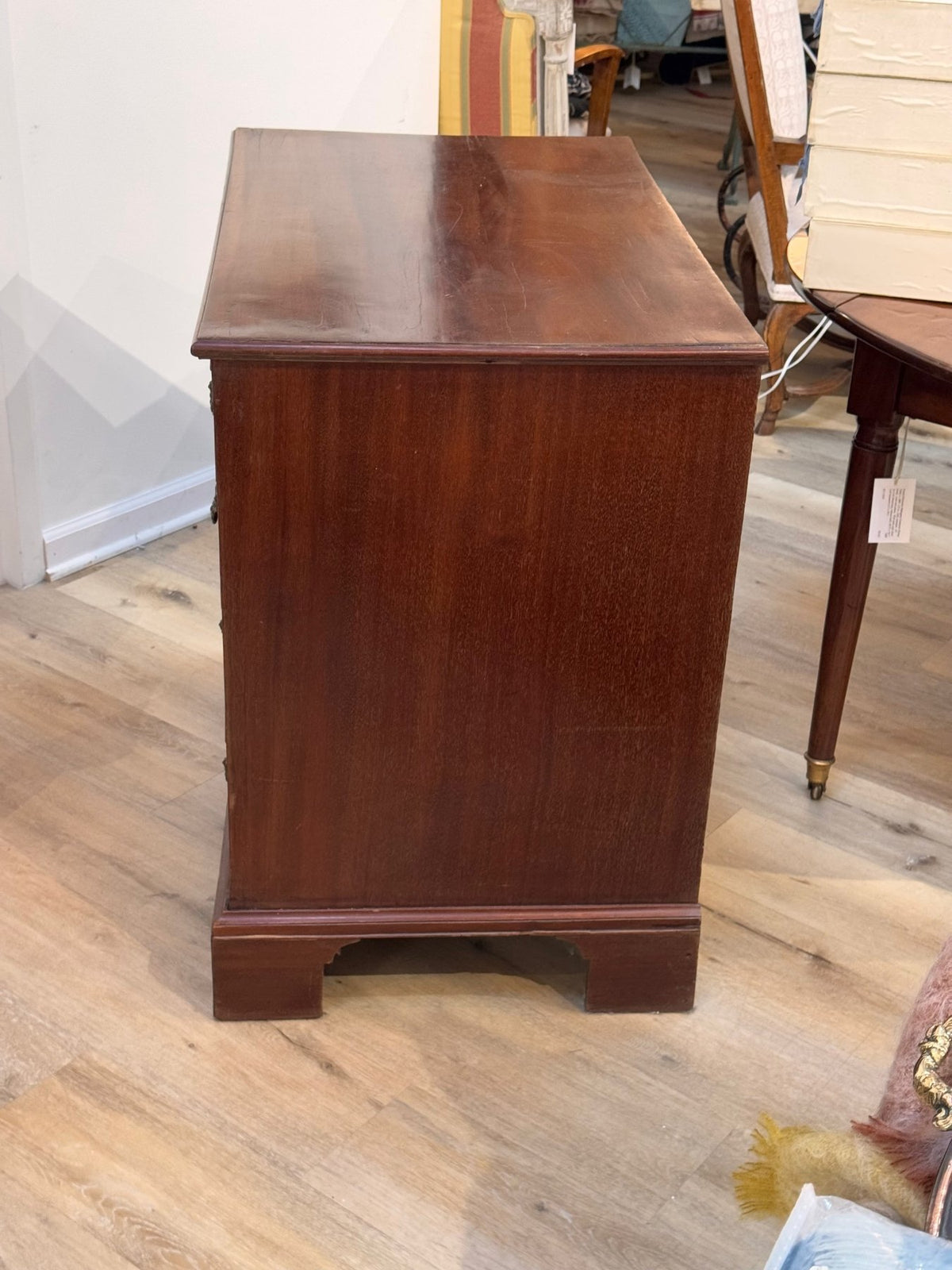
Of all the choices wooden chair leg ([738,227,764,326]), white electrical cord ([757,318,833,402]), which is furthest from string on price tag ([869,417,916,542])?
wooden chair leg ([738,227,764,326])

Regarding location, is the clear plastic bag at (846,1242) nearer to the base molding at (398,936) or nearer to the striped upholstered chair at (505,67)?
the base molding at (398,936)

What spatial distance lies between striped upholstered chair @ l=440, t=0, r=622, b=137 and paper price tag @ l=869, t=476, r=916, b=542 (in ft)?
3.56

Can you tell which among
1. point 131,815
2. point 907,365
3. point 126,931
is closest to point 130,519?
point 131,815

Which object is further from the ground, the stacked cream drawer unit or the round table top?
the stacked cream drawer unit

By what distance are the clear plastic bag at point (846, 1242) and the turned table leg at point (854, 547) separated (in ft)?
3.23

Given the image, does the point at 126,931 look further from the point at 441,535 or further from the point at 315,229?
the point at 315,229

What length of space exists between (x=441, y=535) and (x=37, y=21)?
113 centimetres

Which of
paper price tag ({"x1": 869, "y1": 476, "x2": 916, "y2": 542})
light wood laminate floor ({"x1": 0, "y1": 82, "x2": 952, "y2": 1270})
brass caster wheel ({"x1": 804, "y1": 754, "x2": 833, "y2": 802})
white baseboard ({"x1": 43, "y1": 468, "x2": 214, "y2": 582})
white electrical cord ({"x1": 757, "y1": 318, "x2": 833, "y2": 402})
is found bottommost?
light wood laminate floor ({"x1": 0, "y1": 82, "x2": 952, "y2": 1270})

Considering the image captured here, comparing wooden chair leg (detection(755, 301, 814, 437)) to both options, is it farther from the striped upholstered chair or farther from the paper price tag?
the paper price tag

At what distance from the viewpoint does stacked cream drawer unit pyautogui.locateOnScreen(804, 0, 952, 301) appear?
54.6 inches

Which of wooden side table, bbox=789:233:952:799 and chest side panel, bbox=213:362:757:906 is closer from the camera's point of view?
chest side panel, bbox=213:362:757:906

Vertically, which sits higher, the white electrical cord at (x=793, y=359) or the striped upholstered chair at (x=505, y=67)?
the striped upholstered chair at (x=505, y=67)

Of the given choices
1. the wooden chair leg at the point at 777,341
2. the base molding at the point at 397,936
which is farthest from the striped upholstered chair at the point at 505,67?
the base molding at the point at 397,936

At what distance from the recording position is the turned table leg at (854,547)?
4.97ft
